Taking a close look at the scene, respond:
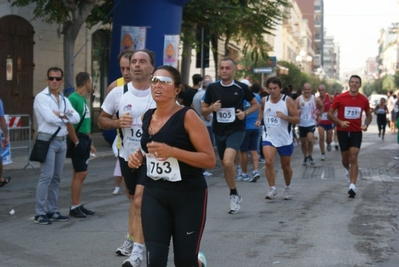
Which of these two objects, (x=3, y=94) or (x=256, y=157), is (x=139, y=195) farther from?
(x=3, y=94)

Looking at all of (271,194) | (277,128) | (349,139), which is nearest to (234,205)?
(271,194)

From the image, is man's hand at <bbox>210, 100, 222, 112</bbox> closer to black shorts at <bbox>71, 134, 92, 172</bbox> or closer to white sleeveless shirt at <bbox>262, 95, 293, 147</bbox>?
white sleeveless shirt at <bbox>262, 95, 293, 147</bbox>

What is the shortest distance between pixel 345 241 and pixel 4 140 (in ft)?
21.4

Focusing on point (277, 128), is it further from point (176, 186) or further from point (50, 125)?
point (176, 186)

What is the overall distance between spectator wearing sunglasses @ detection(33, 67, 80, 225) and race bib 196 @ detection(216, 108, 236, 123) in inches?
97.5

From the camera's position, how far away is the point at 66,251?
7902 mm

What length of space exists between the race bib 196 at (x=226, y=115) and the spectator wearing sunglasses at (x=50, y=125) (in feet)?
8.12

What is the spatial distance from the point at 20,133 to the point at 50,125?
7832 mm

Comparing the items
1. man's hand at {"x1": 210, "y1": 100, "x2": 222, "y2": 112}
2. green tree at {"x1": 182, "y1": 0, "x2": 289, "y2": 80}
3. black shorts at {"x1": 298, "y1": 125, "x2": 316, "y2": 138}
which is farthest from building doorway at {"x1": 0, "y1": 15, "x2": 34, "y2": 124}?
man's hand at {"x1": 210, "y1": 100, "x2": 222, "y2": 112}

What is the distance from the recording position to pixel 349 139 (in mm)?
12688

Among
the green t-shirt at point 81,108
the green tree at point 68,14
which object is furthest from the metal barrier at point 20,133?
the green t-shirt at point 81,108

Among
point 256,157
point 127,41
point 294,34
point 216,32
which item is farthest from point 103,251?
point 294,34

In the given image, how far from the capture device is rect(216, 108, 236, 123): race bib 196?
11.4m

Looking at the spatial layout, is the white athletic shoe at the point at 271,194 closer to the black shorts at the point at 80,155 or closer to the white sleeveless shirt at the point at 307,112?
the black shorts at the point at 80,155
